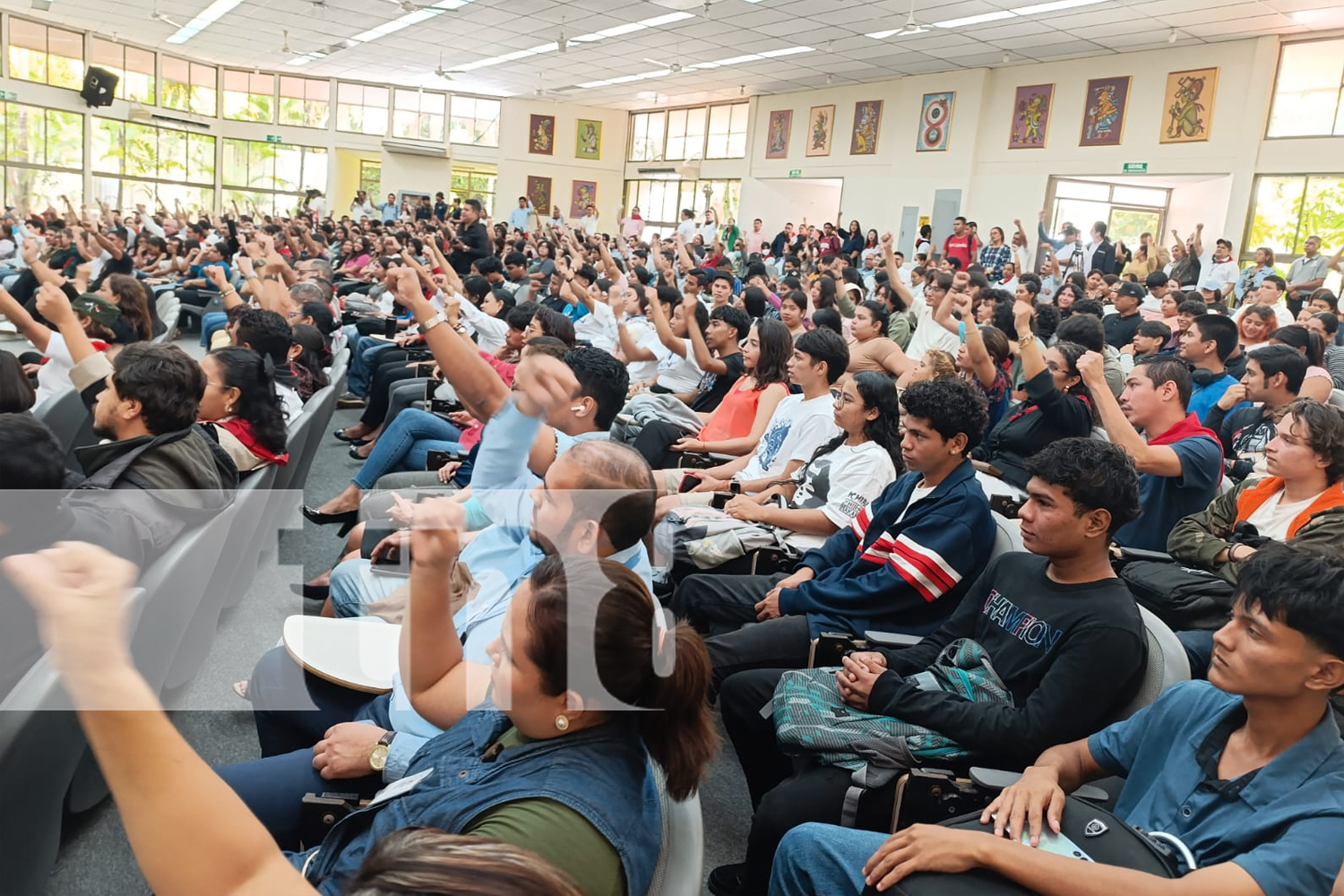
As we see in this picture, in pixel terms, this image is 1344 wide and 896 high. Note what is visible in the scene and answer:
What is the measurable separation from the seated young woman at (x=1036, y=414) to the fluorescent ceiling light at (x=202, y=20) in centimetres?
1467

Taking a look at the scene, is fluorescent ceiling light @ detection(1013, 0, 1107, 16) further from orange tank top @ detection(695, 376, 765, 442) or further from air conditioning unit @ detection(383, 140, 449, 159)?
air conditioning unit @ detection(383, 140, 449, 159)

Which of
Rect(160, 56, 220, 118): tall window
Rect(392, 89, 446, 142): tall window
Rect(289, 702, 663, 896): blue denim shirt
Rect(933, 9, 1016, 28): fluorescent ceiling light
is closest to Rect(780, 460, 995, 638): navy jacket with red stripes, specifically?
Rect(289, 702, 663, 896): blue denim shirt

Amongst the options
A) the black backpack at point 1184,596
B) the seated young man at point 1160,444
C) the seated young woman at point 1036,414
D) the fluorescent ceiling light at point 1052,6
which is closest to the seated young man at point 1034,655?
the black backpack at point 1184,596

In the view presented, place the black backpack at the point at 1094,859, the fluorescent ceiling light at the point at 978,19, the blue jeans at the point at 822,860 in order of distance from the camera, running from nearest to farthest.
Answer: the black backpack at the point at 1094,859 → the blue jeans at the point at 822,860 → the fluorescent ceiling light at the point at 978,19

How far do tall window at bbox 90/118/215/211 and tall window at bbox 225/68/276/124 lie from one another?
967 mm

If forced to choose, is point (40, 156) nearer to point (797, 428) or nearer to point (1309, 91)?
point (797, 428)

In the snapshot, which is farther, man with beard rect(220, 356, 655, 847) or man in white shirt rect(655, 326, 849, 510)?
man in white shirt rect(655, 326, 849, 510)

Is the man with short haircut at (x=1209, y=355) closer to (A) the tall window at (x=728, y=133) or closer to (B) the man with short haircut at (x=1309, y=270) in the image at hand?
(B) the man with short haircut at (x=1309, y=270)

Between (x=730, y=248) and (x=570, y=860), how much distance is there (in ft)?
50.4

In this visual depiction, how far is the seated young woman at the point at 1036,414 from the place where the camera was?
3514 millimetres

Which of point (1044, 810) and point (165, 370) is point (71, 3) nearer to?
point (165, 370)

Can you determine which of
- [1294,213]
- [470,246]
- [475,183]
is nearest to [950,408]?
[470,246]

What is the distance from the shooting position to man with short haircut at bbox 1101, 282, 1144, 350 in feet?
20.8

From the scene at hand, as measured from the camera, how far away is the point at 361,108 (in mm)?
22484
